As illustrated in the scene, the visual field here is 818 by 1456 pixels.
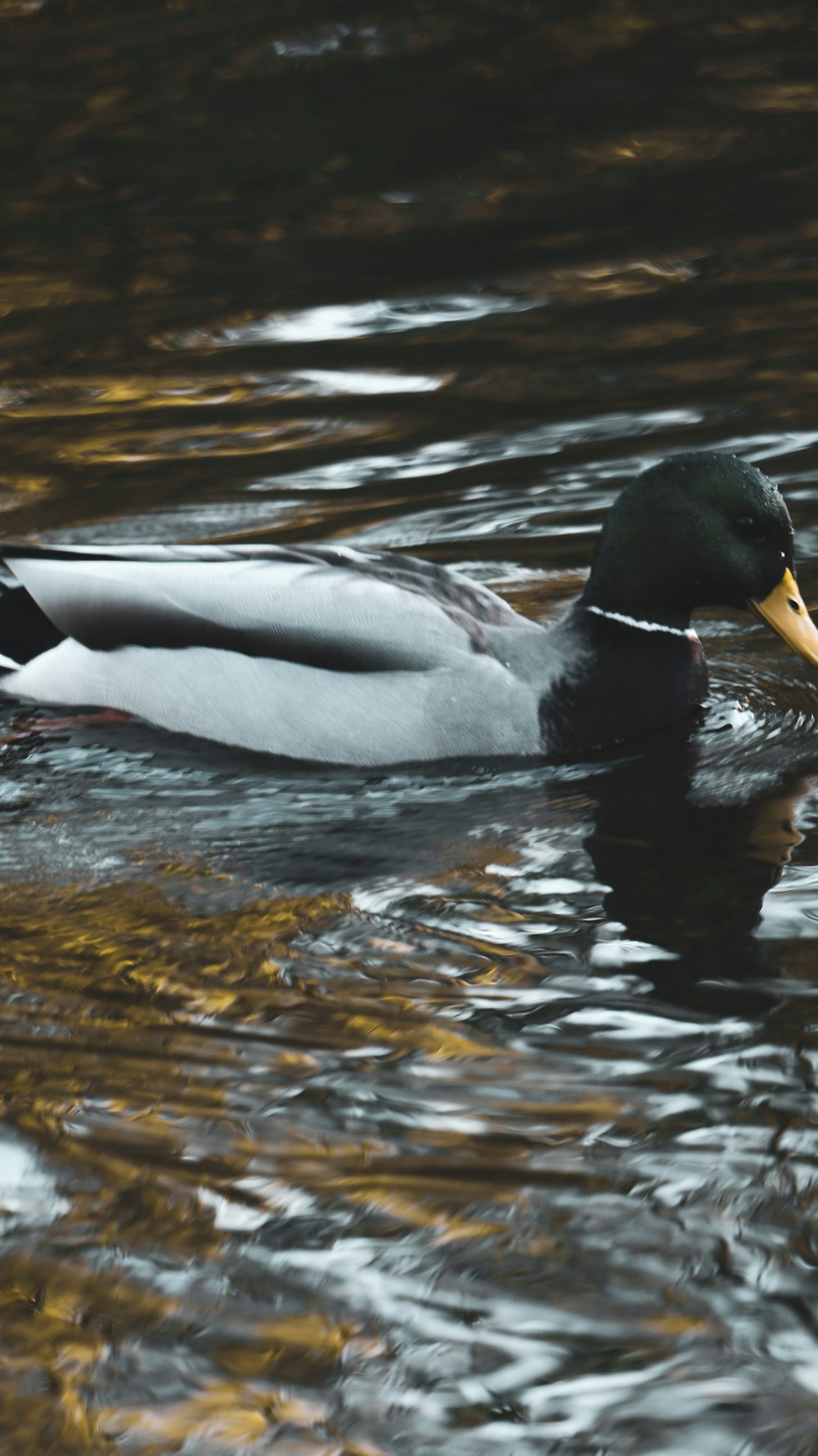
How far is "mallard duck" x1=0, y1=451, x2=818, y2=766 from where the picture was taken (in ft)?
18.7

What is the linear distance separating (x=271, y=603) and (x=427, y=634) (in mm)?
510

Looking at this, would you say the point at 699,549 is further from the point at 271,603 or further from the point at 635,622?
the point at 271,603

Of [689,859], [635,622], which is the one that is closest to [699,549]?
[635,622]

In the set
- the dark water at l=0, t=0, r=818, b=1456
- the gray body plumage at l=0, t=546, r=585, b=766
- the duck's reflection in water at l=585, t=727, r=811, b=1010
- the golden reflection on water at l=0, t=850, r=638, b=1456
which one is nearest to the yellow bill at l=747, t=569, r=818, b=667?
the dark water at l=0, t=0, r=818, b=1456

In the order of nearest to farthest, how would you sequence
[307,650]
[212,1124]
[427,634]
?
[212,1124]
[427,634]
[307,650]

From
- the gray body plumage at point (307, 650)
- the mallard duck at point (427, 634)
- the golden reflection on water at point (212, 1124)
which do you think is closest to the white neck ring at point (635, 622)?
the mallard duck at point (427, 634)

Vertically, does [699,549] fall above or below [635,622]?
above

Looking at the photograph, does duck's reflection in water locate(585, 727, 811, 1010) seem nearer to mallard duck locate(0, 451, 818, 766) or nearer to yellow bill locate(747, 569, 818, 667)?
mallard duck locate(0, 451, 818, 766)

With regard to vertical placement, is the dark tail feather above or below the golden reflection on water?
above

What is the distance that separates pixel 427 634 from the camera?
569cm

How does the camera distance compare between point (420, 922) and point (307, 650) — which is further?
point (307, 650)

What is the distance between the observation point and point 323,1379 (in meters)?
3.43

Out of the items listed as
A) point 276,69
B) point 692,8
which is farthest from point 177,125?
point 692,8

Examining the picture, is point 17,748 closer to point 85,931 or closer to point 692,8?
point 85,931
